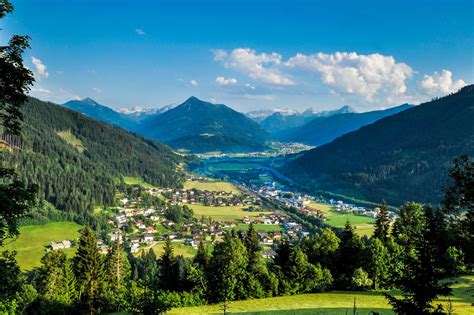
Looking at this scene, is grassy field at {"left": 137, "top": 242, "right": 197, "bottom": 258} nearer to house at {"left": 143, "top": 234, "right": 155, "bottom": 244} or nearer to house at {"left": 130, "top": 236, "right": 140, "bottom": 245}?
house at {"left": 143, "top": 234, "right": 155, "bottom": 244}

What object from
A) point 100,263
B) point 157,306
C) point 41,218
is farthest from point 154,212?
point 157,306

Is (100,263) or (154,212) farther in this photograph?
(154,212)

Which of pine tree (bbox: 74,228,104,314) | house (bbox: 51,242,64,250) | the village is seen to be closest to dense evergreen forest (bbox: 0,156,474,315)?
pine tree (bbox: 74,228,104,314)

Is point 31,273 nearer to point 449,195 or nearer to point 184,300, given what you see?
point 184,300

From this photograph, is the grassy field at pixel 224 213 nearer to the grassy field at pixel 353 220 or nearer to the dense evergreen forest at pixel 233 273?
the grassy field at pixel 353 220

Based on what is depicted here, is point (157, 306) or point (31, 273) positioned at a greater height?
point (157, 306)

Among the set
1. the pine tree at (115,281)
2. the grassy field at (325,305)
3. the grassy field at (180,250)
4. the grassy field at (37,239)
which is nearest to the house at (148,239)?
the grassy field at (180,250)
